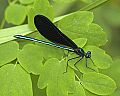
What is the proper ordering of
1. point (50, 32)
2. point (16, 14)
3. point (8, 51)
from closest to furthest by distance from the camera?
point (8, 51) < point (50, 32) < point (16, 14)

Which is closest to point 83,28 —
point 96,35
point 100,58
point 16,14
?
point 96,35

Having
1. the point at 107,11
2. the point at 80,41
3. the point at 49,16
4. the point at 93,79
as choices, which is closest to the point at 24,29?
the point at 49,16

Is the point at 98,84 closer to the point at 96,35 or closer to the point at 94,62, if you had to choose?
the point at 94,62

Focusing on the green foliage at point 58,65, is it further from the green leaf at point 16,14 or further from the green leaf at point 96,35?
the green leaf at point 16,14

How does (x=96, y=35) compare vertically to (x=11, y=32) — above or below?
below

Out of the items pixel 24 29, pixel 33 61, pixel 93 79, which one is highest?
pixel 24 29

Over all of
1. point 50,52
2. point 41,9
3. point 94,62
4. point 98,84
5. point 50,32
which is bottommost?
point 98,84

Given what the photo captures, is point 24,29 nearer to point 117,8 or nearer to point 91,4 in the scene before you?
point 91,4

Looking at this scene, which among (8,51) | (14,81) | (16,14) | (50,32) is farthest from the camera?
(16,14)
